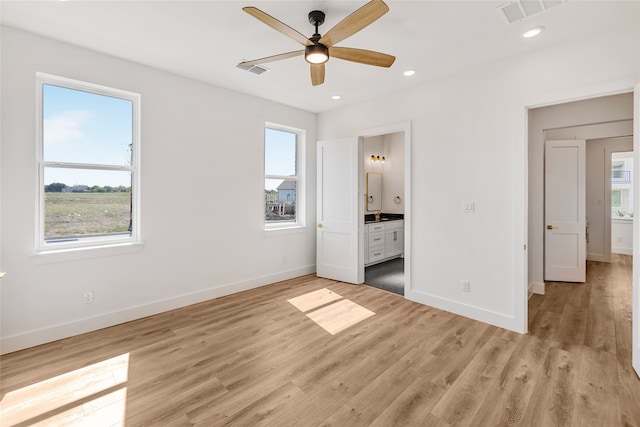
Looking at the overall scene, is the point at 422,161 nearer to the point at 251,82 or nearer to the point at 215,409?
the point at 251,82

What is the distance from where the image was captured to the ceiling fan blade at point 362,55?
2.33m

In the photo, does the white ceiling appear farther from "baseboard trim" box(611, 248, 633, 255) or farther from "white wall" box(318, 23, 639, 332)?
"baseboard trim" box(611, 248, 633, 255)

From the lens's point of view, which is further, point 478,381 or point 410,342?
point 410,342

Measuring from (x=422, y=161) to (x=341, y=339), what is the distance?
7.77ft

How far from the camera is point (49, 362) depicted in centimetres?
249

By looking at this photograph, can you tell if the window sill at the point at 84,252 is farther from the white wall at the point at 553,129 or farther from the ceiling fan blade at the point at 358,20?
the white wall at the point at 553,129

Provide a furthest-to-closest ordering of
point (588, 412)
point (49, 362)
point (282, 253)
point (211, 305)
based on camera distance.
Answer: point (282, 253)
point (211, 305)
point (49, 362)
point (588, 412)

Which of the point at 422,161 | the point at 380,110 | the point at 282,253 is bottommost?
the point at 282,253

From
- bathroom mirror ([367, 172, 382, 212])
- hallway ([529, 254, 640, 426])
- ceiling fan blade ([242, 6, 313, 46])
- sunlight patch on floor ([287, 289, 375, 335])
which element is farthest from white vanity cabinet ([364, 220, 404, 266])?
ceiling fan blade ([242, 6, 313, 46])

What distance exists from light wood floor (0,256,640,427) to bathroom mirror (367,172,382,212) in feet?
11.1

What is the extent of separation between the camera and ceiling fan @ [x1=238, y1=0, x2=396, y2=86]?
1.87m

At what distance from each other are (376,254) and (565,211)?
3036 millimetres

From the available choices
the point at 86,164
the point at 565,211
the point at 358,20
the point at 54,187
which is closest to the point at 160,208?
the point at 86,164

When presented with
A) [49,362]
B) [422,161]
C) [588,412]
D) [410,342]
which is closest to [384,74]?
[422,161]
